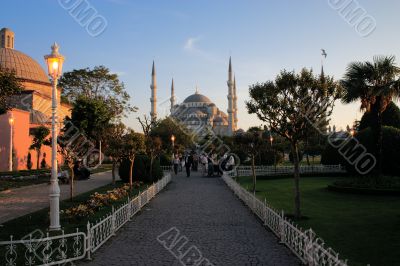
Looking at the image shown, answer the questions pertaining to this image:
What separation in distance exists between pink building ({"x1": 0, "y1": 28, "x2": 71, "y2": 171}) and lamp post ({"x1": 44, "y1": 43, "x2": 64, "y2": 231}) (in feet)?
41.1

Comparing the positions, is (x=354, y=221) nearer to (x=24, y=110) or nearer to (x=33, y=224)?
(x=33, y=224)

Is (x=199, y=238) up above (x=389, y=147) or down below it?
below

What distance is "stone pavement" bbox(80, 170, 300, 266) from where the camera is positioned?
751 centimetres

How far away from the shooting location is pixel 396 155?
21328 mm

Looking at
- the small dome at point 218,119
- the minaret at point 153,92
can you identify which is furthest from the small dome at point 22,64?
the small dome at point 218,119

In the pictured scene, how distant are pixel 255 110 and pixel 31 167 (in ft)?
94.3

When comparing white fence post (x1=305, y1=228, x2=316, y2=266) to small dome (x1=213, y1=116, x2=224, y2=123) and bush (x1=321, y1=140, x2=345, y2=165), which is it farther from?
small dome (x1=213, y1=116, x2=224, y2=123)

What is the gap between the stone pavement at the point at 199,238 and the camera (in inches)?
296

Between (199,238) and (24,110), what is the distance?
32.9 m

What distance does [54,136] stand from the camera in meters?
9.49

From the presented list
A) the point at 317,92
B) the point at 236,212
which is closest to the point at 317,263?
the point at 317,92

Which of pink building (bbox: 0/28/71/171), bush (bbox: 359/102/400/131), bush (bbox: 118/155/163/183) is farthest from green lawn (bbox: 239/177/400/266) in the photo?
pink building (bbox: 0/28/71/171)

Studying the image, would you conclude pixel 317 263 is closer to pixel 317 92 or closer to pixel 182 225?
pixel 182 225

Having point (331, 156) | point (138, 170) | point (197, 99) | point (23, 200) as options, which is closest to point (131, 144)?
point (138, 170)
